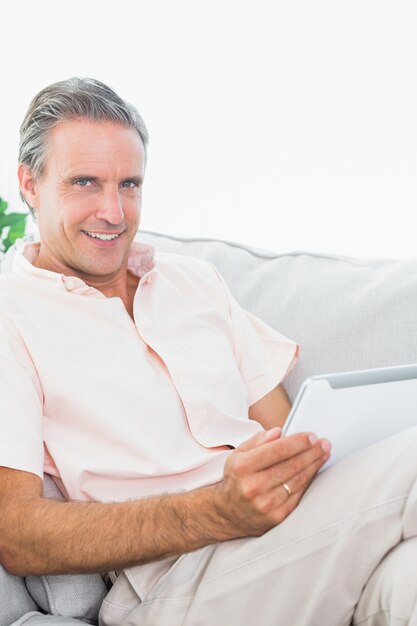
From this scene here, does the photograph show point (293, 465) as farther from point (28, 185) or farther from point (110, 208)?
point (28, 185)

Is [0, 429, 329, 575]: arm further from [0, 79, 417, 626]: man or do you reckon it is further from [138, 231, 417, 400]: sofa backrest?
[138, 231, 417, 400]: sofa backrest

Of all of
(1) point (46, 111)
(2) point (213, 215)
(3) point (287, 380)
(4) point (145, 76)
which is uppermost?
(1) point (46, 111)

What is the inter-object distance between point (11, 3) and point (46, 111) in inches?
87.8

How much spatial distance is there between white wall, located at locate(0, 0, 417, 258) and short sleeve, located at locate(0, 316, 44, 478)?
2113 mm

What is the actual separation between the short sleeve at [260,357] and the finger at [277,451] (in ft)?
1.87

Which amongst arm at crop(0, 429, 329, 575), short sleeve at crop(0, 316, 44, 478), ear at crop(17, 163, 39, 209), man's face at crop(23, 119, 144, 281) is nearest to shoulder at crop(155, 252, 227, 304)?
man's face at crop(23, 119, 144, 281)

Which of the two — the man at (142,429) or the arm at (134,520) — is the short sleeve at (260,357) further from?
the arm at (134,520)

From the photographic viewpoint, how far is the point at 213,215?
352 cm

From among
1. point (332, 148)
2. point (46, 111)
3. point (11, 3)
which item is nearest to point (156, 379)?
point (46, 111)

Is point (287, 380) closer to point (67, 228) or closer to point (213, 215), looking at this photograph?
point (67, 228)

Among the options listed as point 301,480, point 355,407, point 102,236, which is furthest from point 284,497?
point 102,236

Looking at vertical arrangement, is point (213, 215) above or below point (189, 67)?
below

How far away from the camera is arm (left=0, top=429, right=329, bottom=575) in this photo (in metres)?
1.16

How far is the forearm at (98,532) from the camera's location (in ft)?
4.10
